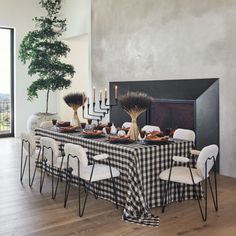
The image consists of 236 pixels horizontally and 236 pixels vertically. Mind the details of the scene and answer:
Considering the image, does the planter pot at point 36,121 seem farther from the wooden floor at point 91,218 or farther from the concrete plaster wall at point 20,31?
the wooden floor at point 91,218

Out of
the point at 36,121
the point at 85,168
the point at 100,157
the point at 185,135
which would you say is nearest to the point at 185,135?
the point at 185,135

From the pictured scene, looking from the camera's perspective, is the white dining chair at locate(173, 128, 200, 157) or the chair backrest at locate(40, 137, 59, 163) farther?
the white dining chair at locate(173, 128, 200, 157)

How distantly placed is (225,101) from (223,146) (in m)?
0.68

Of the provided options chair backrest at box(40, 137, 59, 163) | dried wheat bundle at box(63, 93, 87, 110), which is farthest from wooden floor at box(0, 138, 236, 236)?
dried wheat bundle at box(63, 93, 87, 110)

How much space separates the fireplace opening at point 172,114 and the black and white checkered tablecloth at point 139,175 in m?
1.79

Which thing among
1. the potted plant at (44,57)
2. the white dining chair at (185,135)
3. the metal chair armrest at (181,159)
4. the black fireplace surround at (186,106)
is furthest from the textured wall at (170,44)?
the metal chair armrest at (181,159)

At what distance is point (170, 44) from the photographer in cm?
617

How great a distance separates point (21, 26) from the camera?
9.44m

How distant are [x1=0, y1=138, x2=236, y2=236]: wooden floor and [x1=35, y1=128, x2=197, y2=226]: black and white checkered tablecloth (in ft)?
0.40

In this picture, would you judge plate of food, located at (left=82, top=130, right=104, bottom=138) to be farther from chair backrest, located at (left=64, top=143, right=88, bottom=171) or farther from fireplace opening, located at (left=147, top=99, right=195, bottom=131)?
fireplace opening, located at (left=147, top=99, right=195, bottom=131)

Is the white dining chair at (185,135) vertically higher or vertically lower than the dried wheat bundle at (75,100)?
lower

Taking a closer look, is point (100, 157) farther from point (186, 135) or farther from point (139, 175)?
point (186, 135)

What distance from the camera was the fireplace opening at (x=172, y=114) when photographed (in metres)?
5.93

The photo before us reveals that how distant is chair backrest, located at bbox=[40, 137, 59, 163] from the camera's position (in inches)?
168
